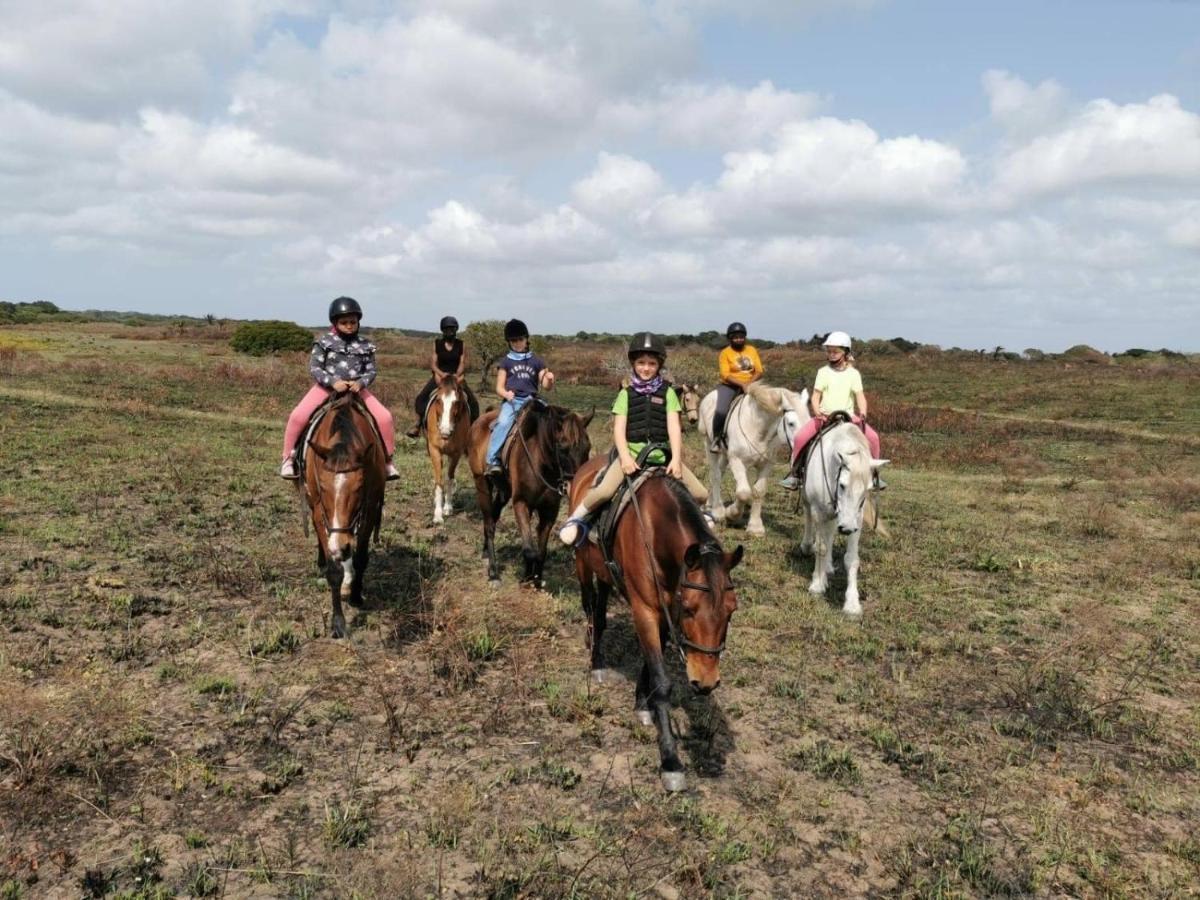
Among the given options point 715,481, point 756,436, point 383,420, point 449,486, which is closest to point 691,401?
point 715,481

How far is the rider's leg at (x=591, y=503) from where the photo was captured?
6.04m

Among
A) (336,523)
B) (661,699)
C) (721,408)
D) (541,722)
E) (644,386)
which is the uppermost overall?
(644,386)

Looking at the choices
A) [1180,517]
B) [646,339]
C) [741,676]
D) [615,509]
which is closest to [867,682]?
[741,676]

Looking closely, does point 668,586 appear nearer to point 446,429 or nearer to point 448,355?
point 446,429

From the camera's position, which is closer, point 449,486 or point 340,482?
point 340,482

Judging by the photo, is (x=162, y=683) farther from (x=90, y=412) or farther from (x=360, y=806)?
(x=90, y=412)

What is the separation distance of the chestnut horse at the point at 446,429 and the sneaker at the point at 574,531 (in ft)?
18.0

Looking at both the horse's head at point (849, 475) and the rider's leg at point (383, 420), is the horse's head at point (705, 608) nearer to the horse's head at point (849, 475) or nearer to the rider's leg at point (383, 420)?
the horse's head at point (849, 475)

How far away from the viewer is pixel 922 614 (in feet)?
28.2

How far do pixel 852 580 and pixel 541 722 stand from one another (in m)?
4.50

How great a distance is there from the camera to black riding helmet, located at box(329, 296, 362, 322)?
838cm

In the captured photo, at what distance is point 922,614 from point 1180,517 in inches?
355

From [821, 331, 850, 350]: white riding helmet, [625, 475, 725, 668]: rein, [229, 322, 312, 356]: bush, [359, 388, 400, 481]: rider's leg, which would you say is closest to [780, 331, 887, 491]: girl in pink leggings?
[821, 331, 850, 350]: white riding helmet

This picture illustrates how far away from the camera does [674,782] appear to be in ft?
16.1
